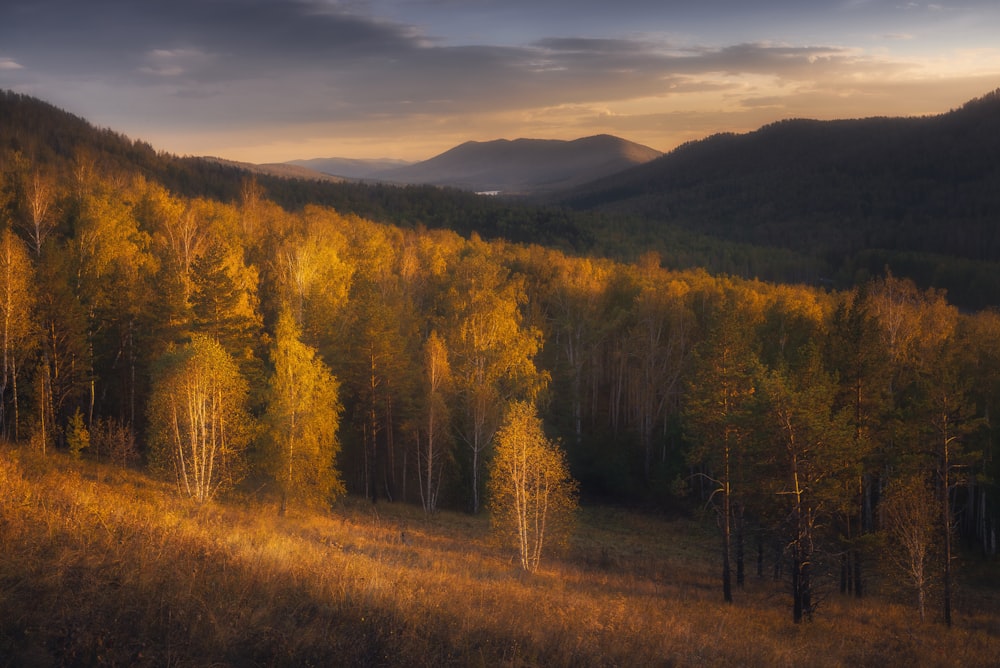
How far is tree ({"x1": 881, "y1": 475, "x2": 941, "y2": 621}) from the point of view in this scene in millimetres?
23453

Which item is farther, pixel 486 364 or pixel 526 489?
pixel 486 364

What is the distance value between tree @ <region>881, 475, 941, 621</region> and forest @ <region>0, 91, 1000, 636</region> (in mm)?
125

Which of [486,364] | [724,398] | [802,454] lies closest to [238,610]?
[802,454]

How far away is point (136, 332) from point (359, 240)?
2714 centimetres

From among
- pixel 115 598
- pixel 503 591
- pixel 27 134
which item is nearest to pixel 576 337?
pixel 503 591

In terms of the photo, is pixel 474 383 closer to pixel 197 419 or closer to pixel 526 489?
pixel 526 489

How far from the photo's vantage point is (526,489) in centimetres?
2320

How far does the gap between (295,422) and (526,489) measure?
10423 millimetres

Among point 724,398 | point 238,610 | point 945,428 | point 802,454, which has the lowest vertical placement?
point 802,454

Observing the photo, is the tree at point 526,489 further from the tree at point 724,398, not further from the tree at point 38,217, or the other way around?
the tree at point 38,217

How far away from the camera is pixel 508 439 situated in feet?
74.9

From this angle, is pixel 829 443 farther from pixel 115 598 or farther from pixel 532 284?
pixel 532 284

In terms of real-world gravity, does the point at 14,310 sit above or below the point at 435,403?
above

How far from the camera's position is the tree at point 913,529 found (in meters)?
23.5
